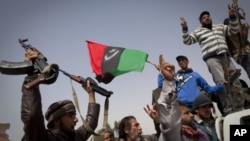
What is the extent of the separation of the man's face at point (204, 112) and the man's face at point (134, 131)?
0.87 m

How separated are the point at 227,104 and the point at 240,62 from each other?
1.38 meters

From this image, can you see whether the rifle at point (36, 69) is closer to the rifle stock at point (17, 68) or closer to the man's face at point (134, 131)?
the rifle stock at point (17, 68)

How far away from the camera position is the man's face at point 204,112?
14.6 ft

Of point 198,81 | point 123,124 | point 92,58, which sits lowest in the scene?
point 123,124

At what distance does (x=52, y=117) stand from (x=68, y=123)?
0.58ft

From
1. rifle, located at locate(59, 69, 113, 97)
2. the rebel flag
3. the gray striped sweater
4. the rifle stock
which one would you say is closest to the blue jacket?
the gray striped sweater

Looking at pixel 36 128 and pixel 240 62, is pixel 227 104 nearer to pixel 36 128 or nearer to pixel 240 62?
pixel 240 62

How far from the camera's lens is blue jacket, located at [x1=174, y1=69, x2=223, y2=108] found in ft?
19.3

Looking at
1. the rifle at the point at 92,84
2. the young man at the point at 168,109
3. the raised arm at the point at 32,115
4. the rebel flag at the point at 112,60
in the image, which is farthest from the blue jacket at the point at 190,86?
the raised arm at the point at 32,115

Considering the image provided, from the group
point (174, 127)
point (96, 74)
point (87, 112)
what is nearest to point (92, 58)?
point (96, 74)

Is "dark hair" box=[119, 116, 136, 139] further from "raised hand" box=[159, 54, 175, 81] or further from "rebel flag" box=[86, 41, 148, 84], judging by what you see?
"raised hand" box=[159, 54, 175, 81]

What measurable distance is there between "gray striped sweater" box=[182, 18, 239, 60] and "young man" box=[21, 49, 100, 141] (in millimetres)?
2898

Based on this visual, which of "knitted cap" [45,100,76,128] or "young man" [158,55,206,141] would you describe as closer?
"young man" [158,55,206,141]

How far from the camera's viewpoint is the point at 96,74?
5941 mm
